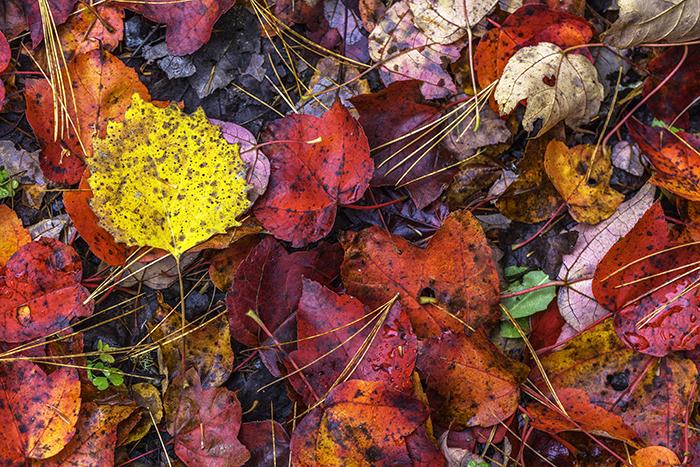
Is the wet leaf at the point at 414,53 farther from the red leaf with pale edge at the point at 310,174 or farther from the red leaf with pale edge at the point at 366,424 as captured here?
the red leaf with pale edge at the point at 366,424

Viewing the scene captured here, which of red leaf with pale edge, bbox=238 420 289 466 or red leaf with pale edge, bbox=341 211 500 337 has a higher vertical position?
red leaf with pale edge, bbox=341 211 500 337

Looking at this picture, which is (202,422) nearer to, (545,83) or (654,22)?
(545,83)

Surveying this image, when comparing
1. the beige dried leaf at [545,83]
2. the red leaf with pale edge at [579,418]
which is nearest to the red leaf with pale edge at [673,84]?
the beige dried leaf at [545,83]

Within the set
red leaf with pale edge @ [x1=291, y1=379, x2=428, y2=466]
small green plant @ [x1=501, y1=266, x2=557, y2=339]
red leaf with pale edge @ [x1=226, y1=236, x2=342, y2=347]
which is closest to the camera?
red leaf with pale edge @ [x1=291, y1=379, x2=428, y2=466]

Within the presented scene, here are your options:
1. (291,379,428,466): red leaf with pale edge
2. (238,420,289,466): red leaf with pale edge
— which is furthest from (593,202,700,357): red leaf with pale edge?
(238,420,289,466): red leaf with pale edge

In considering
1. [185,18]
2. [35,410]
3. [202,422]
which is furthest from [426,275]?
[35,410]

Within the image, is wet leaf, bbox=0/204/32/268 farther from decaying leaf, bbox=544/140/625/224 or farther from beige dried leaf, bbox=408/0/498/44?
decaying leaf, bbox=544/140/625/224

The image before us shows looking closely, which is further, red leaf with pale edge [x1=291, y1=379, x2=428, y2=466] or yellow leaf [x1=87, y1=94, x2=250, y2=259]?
yellow leaf [x1=87, y1=94, x2=250, y2=259]
